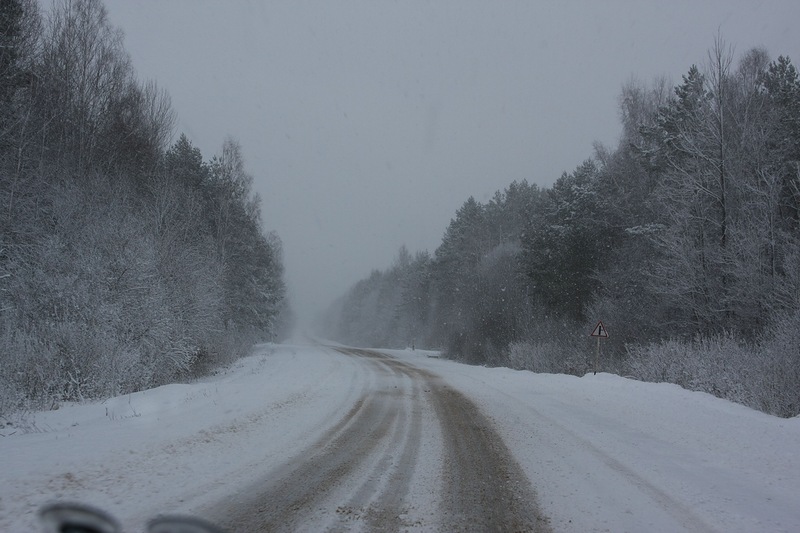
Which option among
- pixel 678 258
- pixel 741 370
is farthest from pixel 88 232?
pixel 678 258

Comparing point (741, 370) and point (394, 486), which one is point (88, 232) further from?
point (741, 370)

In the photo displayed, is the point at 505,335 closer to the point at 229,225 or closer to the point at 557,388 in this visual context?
the point at 557,388

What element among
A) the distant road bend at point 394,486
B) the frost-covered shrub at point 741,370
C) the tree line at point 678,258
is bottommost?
the distant road bend at point 394,486

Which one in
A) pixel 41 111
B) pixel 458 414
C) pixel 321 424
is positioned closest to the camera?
pixel 321 424

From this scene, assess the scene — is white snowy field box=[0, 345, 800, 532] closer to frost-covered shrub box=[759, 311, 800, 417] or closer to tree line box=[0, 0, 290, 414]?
Answer: frost-covered shrub box=[759, 311, 800, 417]

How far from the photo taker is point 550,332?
25266mm

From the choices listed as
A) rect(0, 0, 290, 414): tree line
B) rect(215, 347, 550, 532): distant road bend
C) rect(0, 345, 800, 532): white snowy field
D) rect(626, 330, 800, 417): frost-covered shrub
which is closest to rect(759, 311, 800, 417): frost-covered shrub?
rect(626, 330, 800, 417): frost-covered shrub

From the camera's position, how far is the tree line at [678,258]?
1384cm

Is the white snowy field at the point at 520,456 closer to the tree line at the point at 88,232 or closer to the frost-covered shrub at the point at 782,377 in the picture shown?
the frost-covered shrub at the point at 782,377

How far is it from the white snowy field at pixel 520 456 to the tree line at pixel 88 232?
2.21m

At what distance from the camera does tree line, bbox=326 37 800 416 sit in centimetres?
1384

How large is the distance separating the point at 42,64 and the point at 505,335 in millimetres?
27158

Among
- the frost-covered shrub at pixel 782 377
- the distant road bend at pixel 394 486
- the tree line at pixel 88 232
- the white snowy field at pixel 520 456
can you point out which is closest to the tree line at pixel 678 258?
the frost-covered shrub at pixel 782 377

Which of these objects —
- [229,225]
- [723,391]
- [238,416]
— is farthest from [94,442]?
[229,225]
